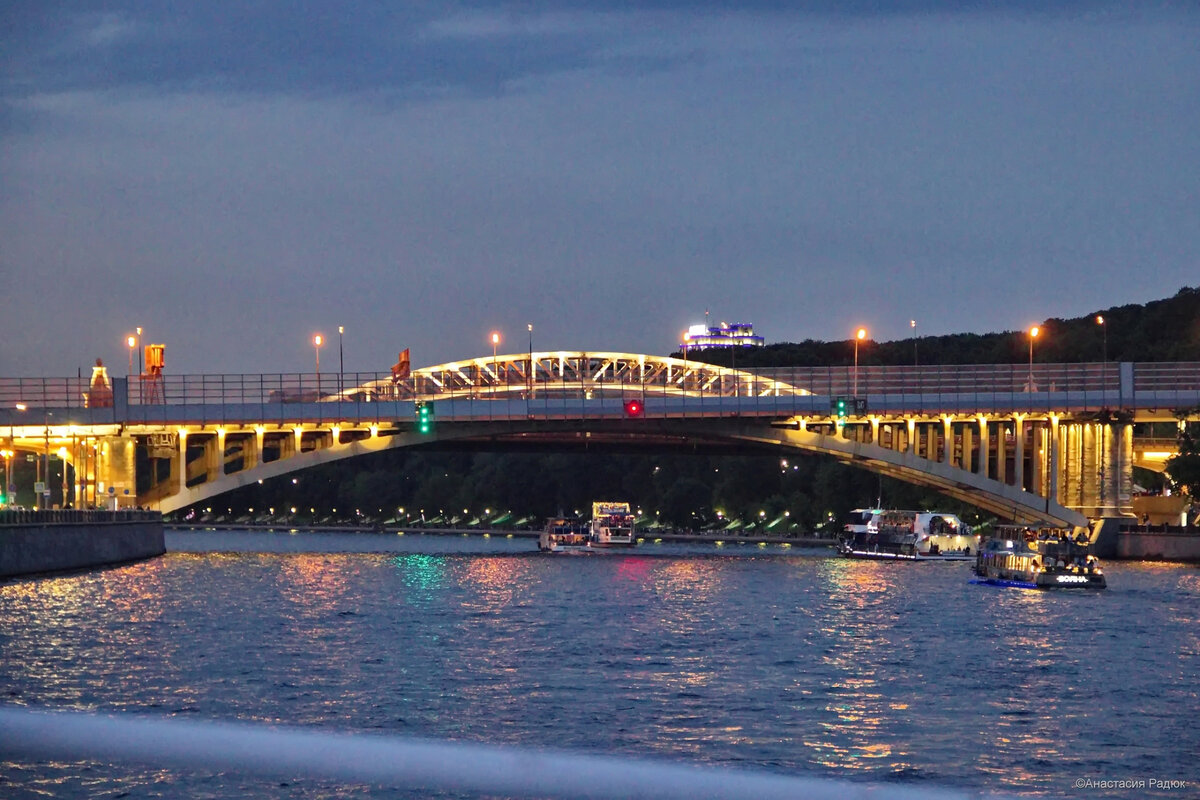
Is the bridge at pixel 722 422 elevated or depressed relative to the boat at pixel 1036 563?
elevated

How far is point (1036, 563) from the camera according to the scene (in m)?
65.9

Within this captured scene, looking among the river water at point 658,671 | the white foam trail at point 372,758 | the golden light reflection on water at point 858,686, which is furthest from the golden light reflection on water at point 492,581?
the white foam trail at point 372,758

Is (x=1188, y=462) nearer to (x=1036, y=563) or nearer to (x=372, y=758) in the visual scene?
(x=1036, y=563)

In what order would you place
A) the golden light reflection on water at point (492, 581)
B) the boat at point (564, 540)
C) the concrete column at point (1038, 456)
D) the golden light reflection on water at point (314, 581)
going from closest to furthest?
the golden light reflection on water at point (314, 581)
the golden light reflection on water at point (492, 581)
the concrete column at point (1038, 456)
the boat at point (564, 540)

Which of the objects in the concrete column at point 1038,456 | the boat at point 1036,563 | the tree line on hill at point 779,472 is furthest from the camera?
the tree line on hill at point 779,472

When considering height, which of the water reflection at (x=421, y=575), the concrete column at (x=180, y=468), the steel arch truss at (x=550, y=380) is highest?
the steel arch truss at (x=550, y=380)

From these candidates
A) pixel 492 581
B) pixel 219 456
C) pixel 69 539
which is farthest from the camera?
pixel 219 456

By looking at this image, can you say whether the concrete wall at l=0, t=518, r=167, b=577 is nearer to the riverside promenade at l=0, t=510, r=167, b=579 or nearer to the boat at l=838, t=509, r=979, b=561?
the riverside promenade at l=0, t=510, r=167, b=579

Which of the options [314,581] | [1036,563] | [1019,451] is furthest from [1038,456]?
[314,581]

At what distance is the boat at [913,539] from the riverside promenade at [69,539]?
39079 mm

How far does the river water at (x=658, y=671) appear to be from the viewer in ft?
78.7

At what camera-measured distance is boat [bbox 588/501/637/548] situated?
109m

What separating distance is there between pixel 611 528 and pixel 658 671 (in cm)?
7546

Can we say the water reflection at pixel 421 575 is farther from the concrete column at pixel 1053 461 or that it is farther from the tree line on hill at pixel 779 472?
the tree line on hill at pixel 779 472
